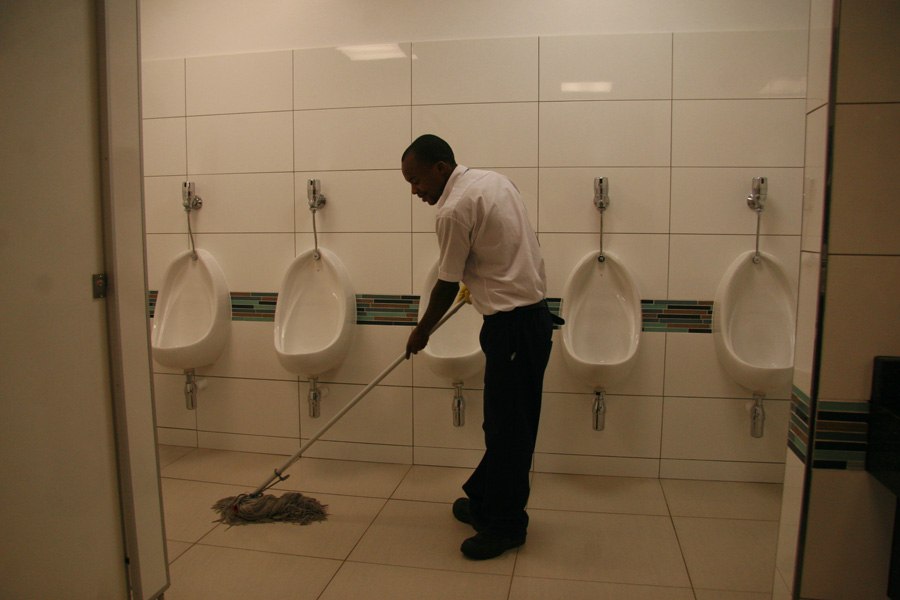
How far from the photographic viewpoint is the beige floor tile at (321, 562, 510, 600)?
5.57 feet

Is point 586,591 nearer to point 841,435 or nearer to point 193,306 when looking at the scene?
point 841,435

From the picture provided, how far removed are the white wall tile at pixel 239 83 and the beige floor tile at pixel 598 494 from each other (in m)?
2.08

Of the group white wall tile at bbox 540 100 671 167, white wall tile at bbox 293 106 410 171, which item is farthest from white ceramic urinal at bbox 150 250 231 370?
white wall tile at bbox 540 100 671 167

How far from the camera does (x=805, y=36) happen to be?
2293 millimetres

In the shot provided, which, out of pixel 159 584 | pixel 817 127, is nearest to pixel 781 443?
pixel 817 127

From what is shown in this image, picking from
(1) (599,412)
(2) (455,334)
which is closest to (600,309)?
(1) (599,412)

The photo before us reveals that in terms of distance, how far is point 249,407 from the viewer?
111 inches

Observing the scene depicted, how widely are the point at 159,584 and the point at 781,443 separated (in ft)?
7.95

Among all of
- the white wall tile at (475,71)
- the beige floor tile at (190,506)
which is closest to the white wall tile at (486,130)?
the white wall tile at (475,71)

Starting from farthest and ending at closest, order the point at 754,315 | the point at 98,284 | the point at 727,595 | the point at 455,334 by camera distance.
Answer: the point at 455,334 < the point at 754,315 < the point at 727,595 < the point at 98,284

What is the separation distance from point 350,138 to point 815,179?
1.95 meters

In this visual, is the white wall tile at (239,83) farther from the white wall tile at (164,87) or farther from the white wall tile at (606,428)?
the white wall tile at (606,428)

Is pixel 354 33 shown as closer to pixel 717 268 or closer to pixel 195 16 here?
pixel 195 16

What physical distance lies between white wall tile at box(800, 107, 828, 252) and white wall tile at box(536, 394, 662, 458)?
143 centimetres
